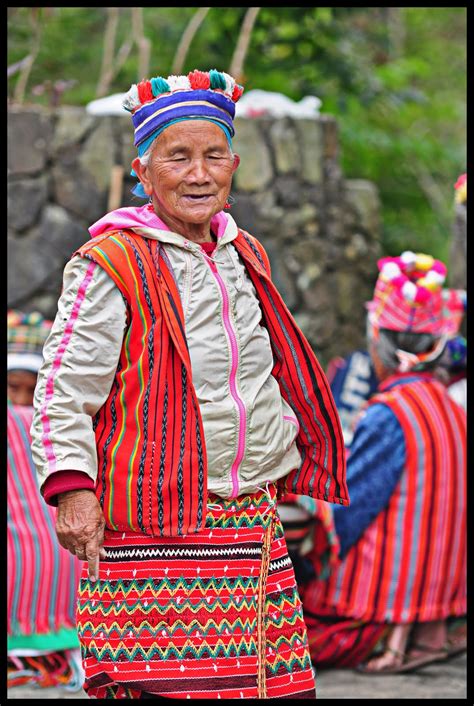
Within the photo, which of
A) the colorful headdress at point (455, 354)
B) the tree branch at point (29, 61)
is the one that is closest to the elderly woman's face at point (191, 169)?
the colorful headdress at point (455, 354)

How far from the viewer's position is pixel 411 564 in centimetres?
496

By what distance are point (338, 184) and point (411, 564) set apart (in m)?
3.50

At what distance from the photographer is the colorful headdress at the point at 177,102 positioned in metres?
3.01

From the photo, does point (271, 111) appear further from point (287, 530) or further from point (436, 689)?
point (436, 689)

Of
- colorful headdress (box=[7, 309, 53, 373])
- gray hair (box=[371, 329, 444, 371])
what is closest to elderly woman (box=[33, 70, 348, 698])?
gray hair (box=[371, 329, 444, 371])

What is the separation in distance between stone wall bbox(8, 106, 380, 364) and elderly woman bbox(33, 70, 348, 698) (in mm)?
3924

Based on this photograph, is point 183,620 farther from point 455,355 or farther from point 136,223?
point 455,355

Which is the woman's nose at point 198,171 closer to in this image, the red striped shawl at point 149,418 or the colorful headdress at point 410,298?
the red striped shawl at point 149,418

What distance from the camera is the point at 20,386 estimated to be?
5500mm

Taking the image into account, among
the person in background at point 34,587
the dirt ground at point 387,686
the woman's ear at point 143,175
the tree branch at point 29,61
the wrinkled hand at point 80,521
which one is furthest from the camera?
the tree branch at point 29,61

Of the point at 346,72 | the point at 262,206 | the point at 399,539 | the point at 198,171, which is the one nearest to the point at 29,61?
the point at 262,206

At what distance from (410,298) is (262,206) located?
8.01 ft

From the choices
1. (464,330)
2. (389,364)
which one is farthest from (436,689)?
(464,330)

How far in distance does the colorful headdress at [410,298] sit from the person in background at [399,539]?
21 mm
